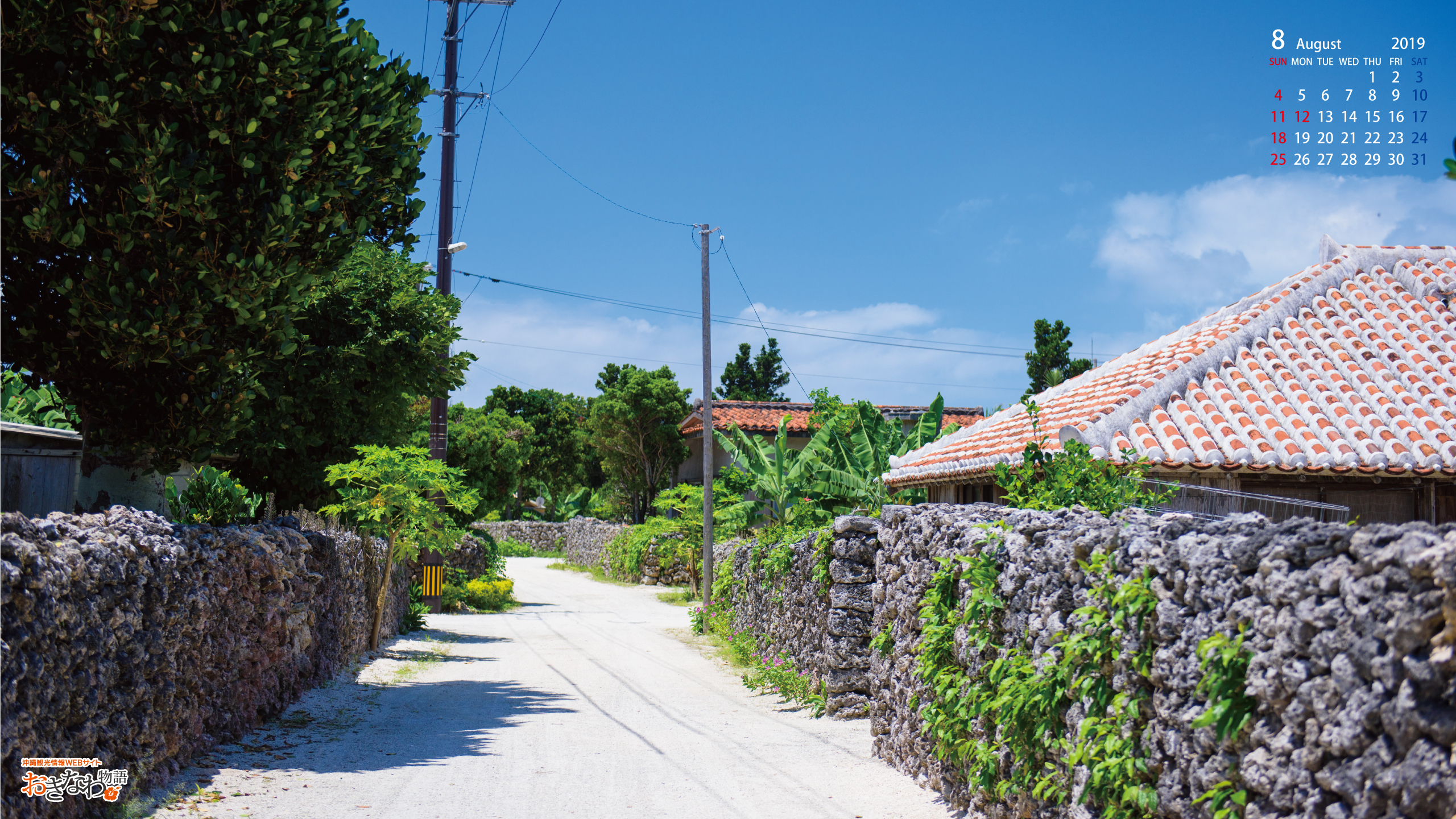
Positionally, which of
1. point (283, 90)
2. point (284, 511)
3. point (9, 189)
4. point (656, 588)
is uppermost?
point (283, 90)

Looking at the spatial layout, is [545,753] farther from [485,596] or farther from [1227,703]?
[485,596]

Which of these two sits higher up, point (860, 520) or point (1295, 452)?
point (1295, 452)

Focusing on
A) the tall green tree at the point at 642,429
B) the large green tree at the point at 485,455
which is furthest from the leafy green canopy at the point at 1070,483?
the tall green tree at the point at 642,429

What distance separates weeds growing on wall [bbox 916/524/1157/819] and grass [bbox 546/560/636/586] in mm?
28176

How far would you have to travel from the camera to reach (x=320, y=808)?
6.79 metres

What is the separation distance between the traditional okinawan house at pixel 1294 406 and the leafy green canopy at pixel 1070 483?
1704mm

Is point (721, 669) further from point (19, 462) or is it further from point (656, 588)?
point (656, 588)

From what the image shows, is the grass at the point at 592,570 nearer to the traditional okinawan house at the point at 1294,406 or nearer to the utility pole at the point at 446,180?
the utility pole at the point at 446,180

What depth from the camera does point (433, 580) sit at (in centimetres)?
2425

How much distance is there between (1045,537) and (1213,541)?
171 cm

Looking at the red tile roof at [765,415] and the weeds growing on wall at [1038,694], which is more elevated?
the red tile roof at [765,415]

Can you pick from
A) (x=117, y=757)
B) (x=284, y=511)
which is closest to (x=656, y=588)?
(x=284, y=511)

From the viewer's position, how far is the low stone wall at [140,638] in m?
4.94

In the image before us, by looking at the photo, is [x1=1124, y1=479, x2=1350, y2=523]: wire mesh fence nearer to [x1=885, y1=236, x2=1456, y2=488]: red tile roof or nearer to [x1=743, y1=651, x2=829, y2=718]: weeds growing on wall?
[x1=885, y1=236, x2=1456, y2=488]: red tile roof
